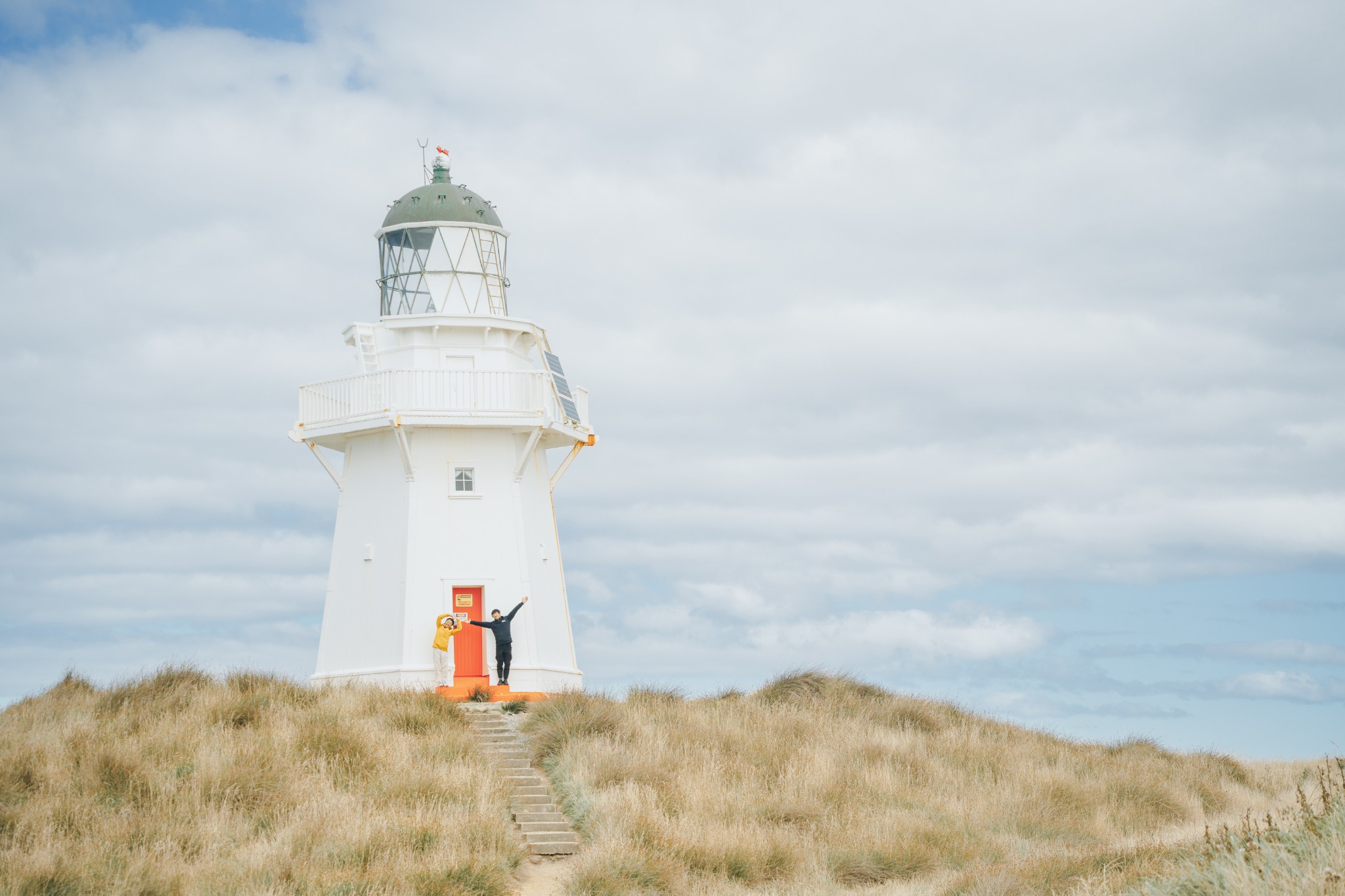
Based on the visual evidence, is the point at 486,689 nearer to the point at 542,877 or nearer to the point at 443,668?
the point at 443,668

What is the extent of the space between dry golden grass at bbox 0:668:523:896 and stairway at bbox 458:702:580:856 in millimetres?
370

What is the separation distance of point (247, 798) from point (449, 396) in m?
10.1

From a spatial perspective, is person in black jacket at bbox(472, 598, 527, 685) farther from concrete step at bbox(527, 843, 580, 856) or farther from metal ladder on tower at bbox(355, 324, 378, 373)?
concrete step at bbox(527, 843, 580, 856)

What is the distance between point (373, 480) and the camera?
23109mm

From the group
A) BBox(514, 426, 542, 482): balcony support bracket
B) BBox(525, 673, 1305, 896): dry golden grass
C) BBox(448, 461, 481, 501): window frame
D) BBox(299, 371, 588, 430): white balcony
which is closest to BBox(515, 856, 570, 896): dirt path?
BBox(525, 673, 1305, 896): dry golden grass

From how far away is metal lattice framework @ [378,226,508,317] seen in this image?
78.0 ft

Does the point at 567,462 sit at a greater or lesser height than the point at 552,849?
greater

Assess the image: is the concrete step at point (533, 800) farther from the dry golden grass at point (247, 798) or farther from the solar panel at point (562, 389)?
the solar panel at point (562, 389)

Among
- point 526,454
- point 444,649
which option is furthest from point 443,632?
point 526,454

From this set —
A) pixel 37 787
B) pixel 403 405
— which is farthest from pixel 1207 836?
pixel 403 405

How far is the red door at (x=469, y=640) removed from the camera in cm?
2211

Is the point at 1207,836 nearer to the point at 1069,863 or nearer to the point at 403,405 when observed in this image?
the point at 1069,863

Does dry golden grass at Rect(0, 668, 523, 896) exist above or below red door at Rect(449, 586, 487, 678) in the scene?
below

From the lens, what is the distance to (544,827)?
14.7 meters
